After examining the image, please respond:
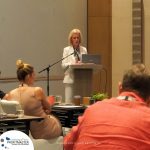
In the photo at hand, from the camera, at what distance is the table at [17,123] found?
4.29 meters

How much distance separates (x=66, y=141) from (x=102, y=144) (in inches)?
9.8

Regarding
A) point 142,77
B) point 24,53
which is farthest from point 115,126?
point 24,53

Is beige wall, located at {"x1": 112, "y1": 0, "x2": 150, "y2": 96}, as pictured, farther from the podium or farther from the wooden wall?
the podium

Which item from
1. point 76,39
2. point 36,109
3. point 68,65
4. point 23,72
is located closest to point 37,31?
point 76,39

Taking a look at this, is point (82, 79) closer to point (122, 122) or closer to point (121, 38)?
point (121, 38)

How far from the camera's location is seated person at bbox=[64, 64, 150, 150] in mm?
1916

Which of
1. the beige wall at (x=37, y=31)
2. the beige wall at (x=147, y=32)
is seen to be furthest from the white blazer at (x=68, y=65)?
the beige wall at (x=147, y=32)

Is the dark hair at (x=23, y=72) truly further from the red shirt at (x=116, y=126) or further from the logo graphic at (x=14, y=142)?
the red shirt at (x=116, y=126)

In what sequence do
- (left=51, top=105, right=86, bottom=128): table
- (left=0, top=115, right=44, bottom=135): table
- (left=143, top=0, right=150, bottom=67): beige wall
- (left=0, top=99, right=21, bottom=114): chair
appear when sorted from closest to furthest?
(left=0, top=115, right=44, bottom=135): table, (left=0, top=99, right=21, bottom=114): chair, (left=51, top=105, right=86, bottom=128): table, (left=143, top=0, right=150, bottom=67): beige wall

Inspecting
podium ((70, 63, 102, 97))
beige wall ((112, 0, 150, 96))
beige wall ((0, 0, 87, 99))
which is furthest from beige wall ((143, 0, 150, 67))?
podium ((70, 63, 102, 97))

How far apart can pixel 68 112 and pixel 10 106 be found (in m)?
1.41

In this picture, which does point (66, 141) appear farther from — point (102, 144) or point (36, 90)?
point (36, 90)

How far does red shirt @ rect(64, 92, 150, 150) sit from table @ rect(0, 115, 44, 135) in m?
2.28

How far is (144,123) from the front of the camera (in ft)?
6.32
